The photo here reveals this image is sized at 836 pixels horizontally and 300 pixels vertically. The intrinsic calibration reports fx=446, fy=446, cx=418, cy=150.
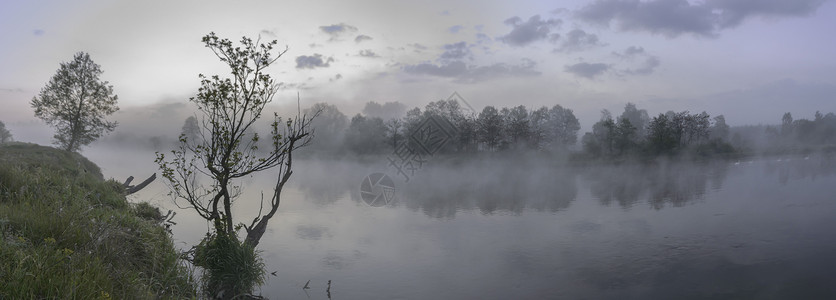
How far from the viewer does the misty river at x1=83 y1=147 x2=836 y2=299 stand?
46.9ft

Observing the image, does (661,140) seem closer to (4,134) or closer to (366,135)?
(366,135)

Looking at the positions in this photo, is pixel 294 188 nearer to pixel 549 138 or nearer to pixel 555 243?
pixel 555 243

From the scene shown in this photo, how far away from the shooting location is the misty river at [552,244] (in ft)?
46.9

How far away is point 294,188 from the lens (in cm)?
4500

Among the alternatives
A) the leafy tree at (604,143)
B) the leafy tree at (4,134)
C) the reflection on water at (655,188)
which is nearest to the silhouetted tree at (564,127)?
the leafy tree at (604,143)

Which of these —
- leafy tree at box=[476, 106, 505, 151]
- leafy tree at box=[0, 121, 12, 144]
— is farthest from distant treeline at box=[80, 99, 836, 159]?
leafy tree at box=[0, 121, 12, 144]

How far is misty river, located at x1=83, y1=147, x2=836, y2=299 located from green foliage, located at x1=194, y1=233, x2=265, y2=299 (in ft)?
5.04

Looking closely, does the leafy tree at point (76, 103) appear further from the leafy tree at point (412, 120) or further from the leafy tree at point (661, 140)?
the leafy tree at point (661, 140)

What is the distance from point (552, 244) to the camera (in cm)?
1961

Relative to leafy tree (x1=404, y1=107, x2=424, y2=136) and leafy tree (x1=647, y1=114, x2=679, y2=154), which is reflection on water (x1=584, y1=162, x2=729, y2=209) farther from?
leafy tree (x1=404, y1=107, x2=424, y2=136)

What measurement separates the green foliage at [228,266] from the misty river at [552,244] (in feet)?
5.04

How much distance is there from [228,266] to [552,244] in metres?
13.4

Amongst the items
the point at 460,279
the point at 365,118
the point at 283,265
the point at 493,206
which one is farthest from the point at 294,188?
the point at 365,118

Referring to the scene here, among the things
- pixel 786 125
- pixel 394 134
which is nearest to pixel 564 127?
→ pixel 394 134
